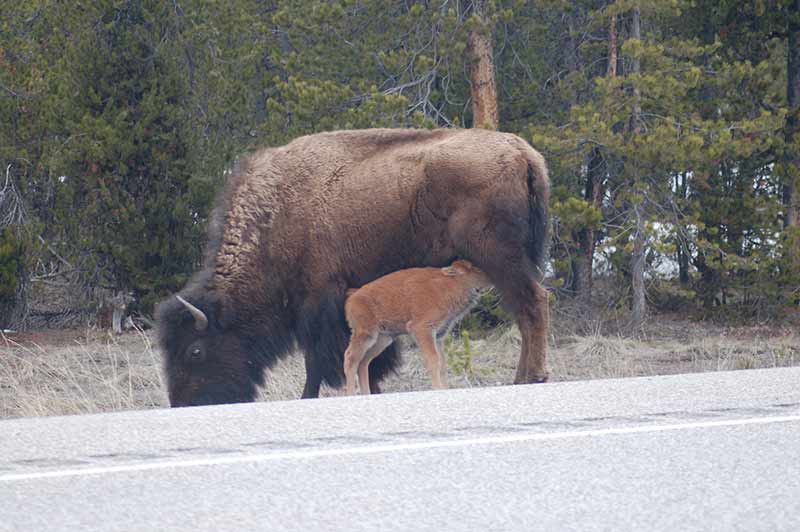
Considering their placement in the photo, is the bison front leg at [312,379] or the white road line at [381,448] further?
the bison front leg at [312,379]

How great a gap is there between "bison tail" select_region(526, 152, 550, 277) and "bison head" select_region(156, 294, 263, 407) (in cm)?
272

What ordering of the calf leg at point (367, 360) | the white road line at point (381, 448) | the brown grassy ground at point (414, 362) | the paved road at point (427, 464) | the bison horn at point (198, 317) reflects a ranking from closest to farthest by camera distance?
the paved road at point (427, 464)
the white road line at point (381, 448)
the calf leg at point (367, 360)
the bison horn at point (198, 317)
the brown grassy ground at point (414, 362)

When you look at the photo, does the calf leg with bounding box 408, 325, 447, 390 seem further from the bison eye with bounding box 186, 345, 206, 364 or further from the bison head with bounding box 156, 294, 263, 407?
the bison eye with bounding box 186, 345, 206, 364

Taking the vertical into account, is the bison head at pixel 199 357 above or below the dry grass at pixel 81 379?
above

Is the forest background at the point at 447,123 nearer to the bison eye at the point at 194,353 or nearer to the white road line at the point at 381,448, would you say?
the bison eye at the point at 194,353

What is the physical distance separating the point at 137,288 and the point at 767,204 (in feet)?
29.0

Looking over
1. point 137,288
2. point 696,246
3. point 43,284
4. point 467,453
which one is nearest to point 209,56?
point 137,288

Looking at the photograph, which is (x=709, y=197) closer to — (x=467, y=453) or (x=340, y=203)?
(x=340, y=203)

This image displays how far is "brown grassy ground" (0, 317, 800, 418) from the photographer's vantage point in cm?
1245

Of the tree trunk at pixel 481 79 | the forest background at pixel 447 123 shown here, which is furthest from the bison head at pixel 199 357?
the tree trunk at pixel 481 79

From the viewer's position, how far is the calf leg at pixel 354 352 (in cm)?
1008

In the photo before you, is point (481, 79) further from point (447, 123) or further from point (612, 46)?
point (612, 46)

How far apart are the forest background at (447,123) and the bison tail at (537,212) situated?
5373 millimetres

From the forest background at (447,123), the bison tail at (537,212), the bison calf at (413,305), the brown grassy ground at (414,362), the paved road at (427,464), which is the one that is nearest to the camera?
the paved road at (427,464)
